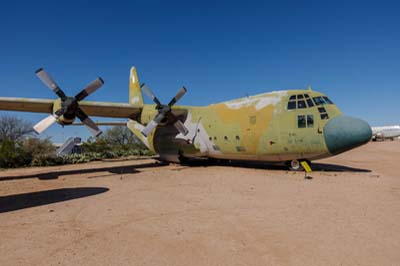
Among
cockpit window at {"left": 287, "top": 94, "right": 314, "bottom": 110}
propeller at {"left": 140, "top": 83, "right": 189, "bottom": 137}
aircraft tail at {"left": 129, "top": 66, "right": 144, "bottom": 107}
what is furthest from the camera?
aircraft tail at {"left": 129, "top": 66, "right": 144, "bottom": 107}

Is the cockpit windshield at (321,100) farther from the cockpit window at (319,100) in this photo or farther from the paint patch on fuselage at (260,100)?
the paint patch on fuselage at (260,100)

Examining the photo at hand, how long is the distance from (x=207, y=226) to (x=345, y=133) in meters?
7.78

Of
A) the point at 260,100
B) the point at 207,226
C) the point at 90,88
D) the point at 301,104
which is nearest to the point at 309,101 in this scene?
the point at 301,104

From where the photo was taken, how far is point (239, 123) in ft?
41.9

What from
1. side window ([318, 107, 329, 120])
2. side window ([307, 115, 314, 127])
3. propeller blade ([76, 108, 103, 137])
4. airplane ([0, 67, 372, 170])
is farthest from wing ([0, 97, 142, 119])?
side window ([318, 107, 329, 120])

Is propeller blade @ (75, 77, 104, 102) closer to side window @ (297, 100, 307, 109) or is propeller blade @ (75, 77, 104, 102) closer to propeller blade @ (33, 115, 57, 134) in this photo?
propeller blade @ (33, 115, 57, 134)

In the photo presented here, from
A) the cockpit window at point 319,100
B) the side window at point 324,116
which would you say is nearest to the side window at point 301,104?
the cockpit window at point 319,100

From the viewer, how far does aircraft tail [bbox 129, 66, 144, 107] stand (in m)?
20.9

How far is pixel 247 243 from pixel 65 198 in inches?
→ 232

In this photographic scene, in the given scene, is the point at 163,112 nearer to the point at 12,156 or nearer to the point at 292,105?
the point at 292,105

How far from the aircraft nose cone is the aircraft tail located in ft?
49.7

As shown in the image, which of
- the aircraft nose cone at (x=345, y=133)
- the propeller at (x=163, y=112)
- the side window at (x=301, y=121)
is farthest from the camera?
the propeller at (x=163, y=112)

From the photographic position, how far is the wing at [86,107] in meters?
12.4

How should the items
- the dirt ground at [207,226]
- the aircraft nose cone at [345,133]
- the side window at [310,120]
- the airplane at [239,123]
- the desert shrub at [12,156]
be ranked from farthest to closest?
the desert shrub at [12,156], the side window at [310,120], the airplane at [239,123], the aircraft nose cone at [345,133], the dirt ground at [207,226]
